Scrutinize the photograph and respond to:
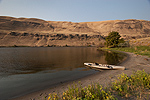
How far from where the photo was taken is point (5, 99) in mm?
6164

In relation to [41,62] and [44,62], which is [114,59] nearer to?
[44,62]

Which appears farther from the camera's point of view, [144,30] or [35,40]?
[144,30]

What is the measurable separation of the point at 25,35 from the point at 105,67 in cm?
9830

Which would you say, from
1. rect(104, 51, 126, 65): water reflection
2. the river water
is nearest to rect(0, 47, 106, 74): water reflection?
the river water

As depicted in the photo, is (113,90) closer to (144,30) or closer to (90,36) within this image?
(90,36)

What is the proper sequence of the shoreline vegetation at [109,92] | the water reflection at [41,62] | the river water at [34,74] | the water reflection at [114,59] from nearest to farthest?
the shoreline vegetation at [109,92] < the river water at [34,74] < the water reflection at [41,62] < the water reflection at [114,59]

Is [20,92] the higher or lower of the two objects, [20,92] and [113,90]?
the lower

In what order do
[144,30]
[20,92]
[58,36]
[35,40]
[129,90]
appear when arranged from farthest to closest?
[144,30] < [58,36] < [35,40] < [20,92] < [129,90]

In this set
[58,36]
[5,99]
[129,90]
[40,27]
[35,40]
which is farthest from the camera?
[40,27]

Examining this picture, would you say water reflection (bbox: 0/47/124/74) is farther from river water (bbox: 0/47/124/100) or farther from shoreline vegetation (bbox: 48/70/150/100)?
shoreline vegetation (bbox: 48/70/150/100)

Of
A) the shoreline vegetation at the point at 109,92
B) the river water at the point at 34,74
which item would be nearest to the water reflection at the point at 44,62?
the river water at the point at 34,74

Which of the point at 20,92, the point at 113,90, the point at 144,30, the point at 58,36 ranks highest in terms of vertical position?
the point at 144,30

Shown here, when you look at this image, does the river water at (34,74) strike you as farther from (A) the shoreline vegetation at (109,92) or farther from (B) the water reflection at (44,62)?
(A) the shoreline vegetation at (109,92)

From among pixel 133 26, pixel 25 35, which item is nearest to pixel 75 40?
pixel 25 35
